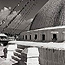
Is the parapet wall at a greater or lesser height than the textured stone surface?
lesser

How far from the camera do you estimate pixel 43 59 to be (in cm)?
1161

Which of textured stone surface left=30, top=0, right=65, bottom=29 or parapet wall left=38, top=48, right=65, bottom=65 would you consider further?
textured stone surface left=30, top=0, right=65, bottom=29

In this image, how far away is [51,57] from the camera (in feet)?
34.9

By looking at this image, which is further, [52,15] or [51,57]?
[52,15]

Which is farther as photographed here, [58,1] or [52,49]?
[58,1]

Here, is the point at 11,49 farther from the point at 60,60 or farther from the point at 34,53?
the point at 60,60

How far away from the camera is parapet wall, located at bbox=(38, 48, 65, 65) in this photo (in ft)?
32.3

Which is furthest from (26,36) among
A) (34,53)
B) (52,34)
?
(34,53)

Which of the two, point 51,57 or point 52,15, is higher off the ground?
point 52,15

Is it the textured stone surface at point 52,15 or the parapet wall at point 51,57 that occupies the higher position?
the textured stone surface at point 52,15

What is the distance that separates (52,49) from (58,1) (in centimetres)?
820

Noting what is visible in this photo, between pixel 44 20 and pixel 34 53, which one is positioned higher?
pixel 44 20

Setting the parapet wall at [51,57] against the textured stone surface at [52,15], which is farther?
the textured stone surface at [52,15]

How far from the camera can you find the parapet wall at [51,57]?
986 centimetres
